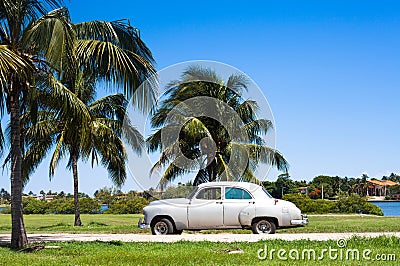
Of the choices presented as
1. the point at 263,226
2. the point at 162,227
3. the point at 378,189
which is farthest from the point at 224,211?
the point at 378,189

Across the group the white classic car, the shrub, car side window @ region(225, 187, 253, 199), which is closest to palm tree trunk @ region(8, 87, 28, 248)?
the white classic car

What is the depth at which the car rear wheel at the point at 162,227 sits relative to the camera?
687 inches

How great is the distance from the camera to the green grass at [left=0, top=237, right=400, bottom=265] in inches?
424

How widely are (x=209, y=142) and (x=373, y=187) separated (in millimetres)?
81016

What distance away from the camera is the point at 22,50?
14070 mm

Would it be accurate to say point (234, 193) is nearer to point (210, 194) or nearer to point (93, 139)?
point (210, 194)

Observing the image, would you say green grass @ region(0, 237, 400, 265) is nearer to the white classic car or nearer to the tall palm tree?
the tall palm tree

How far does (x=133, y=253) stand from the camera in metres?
11.9

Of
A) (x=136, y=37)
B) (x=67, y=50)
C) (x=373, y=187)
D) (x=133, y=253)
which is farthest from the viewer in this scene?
(x=373, y=187)

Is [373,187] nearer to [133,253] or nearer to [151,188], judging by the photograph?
[151,188]

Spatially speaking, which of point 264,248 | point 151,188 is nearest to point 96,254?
point 264,248

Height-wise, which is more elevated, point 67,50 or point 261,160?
point 67,50

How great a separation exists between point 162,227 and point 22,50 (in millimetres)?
6858

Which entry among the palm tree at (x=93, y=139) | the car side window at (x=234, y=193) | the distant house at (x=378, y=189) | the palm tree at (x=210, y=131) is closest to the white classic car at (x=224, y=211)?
the car side window at (x=234, y=193)
